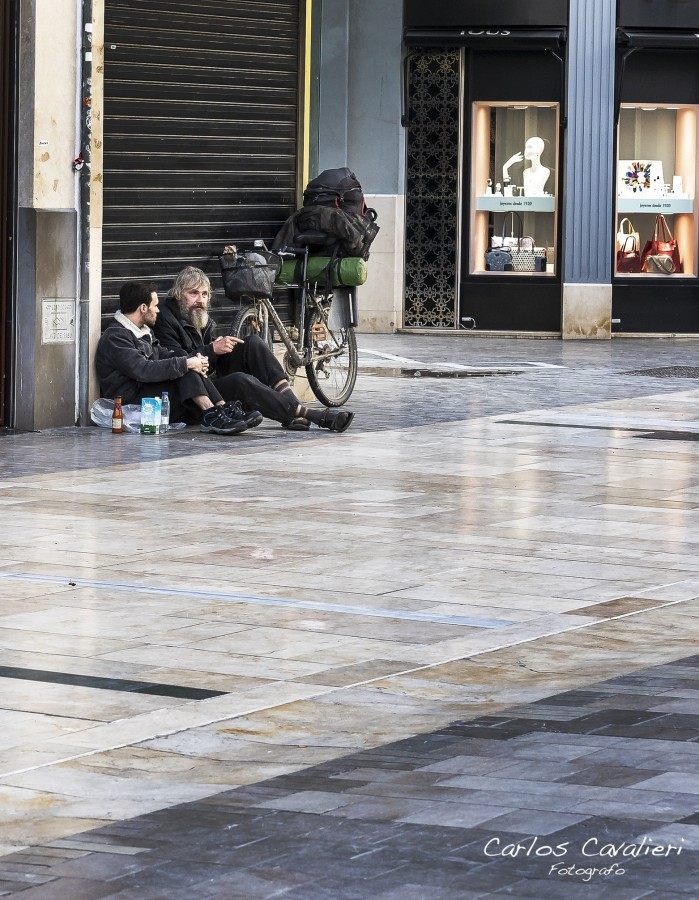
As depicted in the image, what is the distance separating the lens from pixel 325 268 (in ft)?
44.9

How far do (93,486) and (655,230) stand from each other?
13.9 m

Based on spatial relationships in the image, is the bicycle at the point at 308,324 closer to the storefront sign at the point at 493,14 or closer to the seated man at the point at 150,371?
the seated man at the point at 150,371

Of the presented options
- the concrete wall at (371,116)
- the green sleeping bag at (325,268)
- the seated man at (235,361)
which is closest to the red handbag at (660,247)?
the concrete wall at (371,116)

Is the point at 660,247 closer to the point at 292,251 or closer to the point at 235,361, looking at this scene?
the point at 292,251

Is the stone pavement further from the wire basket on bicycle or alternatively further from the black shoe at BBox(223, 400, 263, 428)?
the wire basket on bicycle

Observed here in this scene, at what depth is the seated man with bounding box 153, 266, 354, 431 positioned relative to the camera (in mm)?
12383

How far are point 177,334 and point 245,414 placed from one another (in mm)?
758

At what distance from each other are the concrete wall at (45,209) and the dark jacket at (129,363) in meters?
0.26

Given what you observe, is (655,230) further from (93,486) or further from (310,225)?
(93,486)

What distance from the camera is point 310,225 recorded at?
13828 millimetres

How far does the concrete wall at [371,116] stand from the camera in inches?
878

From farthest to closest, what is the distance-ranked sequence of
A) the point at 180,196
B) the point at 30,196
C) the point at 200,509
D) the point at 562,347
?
the point at 562,347 → the point at 180,196 → the point at 30,196 → the point at 200,509

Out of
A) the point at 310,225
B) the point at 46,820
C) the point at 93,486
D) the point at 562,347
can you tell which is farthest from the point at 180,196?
the point at 46,820
